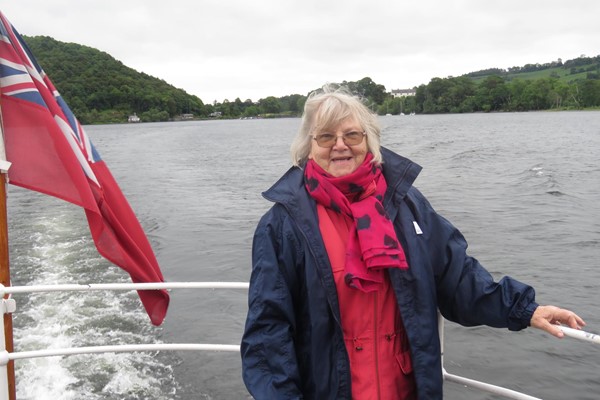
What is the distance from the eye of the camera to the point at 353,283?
82.7 inches

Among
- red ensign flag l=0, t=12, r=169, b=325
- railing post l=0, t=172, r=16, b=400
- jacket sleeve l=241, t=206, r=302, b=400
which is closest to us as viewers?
jacket sleeve l=241, t=206, r=302, b=400

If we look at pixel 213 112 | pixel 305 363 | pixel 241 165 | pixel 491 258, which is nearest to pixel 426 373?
pixel 305 363

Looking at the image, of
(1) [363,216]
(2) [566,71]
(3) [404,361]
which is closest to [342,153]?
(1) [363,216]

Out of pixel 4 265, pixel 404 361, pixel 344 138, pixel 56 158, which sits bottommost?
pixel 404 361

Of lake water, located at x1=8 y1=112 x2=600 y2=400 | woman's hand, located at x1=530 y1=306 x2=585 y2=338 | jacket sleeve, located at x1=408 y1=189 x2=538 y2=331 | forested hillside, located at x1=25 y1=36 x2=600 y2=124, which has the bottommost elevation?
lake water, located at x1=8 y1=112 x2=600 y2=400

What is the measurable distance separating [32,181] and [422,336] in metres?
2.45

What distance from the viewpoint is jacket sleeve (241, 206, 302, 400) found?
→ 211 cm

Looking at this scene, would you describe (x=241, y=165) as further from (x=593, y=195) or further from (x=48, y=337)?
(x=48, y=337)

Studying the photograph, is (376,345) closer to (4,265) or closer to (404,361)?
(404,361)

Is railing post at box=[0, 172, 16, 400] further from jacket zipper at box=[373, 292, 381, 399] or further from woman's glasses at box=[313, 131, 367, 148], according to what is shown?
jacket zipper at box=[373, 292, 381, 399]

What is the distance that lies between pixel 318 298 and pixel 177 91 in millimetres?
170461

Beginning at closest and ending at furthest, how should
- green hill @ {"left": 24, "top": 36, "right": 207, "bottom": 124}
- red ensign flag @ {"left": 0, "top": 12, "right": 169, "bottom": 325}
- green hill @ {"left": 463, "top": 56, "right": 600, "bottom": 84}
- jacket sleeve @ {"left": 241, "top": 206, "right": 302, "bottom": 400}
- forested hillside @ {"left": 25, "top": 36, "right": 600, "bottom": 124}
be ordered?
1. jacket sleeve @ {"left": 241, "top": 206, "right": 302, "bottom": 400}
2. red ensign flag @ {"left": 0, "top": 12, "right": 169, "bottom": 325}
3. green hill @ {"left": 24, "top": 36, "right": 207, "bottom": 124}
4. forested hillside @ {"left": 25, "top": 36, "right": 600, "bottom": 124}
5. green hill @ {"left": 463, "top": 56, "right": 600, "bottom": 84}

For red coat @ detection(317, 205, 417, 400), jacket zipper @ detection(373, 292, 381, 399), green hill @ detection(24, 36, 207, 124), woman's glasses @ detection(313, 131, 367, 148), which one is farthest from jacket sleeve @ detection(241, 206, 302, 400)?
green hill @ detection(24, 36, 207, 124)

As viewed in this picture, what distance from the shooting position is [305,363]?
2.21 meters
